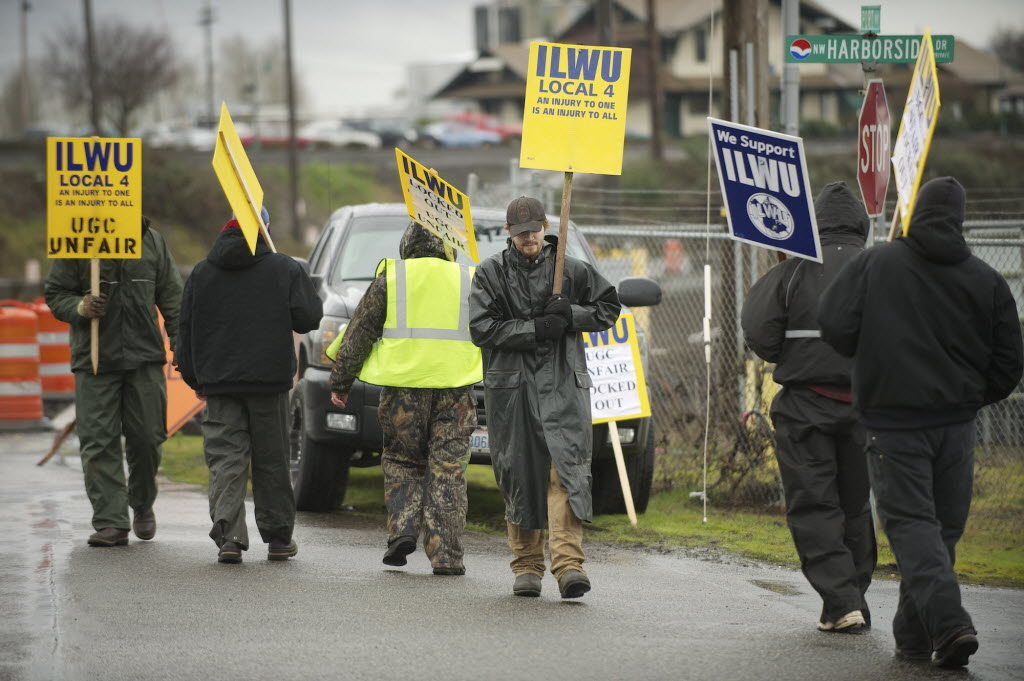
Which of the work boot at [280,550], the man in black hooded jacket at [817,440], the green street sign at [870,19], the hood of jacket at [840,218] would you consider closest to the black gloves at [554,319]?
the man in black hooded jacket at [817,440]

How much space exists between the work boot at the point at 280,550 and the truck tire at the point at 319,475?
1435 mm

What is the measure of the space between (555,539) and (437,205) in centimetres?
192

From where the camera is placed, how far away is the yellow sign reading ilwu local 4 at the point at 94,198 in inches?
323

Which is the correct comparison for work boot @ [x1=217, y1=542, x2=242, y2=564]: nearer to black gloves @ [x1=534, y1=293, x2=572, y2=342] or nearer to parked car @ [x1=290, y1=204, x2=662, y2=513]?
parked car @ [x1=290, y1=204, x2=662, y2=513]

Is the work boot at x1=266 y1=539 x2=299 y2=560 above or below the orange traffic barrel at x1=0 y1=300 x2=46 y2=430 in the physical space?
below

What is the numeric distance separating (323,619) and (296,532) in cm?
252

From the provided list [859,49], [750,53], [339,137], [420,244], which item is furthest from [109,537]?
[339,137]

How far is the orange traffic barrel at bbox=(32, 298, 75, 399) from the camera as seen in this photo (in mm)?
15891

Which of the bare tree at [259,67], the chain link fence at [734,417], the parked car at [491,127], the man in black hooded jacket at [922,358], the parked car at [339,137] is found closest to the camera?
the man in black hooded jacket at [922,358]

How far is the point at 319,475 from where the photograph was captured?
9.37 m

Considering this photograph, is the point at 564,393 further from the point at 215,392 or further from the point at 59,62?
the point at 59,62

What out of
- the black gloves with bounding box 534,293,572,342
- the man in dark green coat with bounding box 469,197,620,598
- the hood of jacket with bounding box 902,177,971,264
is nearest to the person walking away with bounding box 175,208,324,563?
the man in dark green coat with bounding box 469,197,620,598

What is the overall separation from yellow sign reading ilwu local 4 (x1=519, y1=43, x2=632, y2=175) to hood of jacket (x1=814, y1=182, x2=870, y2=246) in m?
1.14

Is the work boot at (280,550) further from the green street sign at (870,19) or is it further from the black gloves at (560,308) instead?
the green street sign at (870,19)
